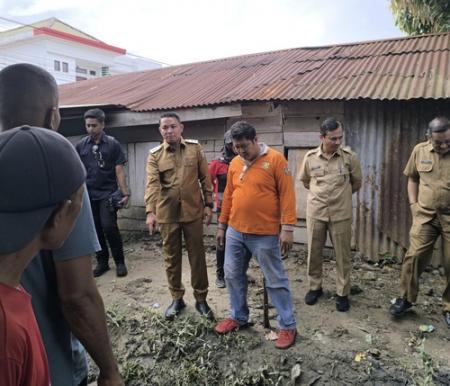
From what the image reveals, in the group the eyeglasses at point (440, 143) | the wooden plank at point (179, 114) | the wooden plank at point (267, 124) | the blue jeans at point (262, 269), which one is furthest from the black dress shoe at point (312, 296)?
the wooden plank at point (179, 114)

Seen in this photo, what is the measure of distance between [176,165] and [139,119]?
3.37m

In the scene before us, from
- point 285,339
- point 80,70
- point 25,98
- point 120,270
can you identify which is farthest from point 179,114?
point 80,70

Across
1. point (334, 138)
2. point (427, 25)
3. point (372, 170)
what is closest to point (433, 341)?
point (334, 138)

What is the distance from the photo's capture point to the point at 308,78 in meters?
6.12

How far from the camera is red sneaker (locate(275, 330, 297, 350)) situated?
340 centimetres

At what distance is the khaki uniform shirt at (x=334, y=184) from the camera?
13.4 ft

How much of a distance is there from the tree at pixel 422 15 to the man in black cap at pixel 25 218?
8.74 meters

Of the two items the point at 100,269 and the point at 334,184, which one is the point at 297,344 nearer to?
the point at 334,184

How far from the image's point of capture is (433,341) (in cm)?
354

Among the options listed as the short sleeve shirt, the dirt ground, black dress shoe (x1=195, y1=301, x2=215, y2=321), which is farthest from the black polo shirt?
the short sleeve shirt

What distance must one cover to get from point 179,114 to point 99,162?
6.58ft

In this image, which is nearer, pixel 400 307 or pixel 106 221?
pixel 400 307

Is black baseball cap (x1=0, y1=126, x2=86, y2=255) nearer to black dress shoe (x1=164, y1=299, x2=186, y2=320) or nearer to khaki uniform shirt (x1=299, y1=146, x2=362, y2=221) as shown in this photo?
black dress shoe (x1=164, y1=299, x2=186, y2=320)

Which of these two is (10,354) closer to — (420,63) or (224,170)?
(224,170)
